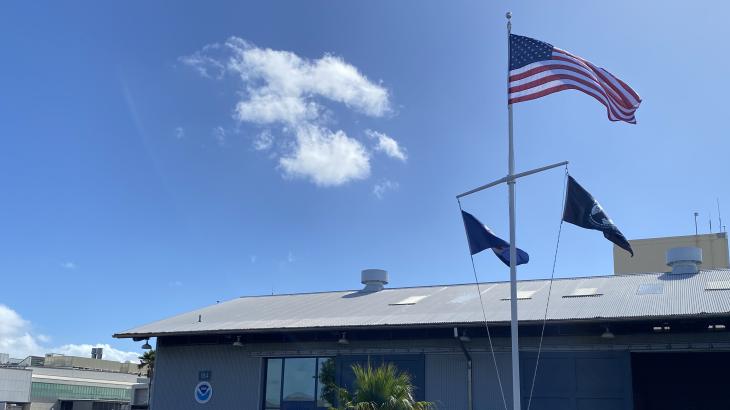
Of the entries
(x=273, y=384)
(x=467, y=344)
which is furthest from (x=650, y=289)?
(x=273, y=384)

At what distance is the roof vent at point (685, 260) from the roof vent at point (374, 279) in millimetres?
9860

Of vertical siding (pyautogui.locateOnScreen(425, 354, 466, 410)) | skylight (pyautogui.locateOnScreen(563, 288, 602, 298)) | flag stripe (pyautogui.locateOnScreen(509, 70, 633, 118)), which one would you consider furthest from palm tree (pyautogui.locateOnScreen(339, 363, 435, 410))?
skylight (pyautogui.locateOnScreen(563, 288, 602, 298))

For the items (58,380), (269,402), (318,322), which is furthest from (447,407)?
(58,380)

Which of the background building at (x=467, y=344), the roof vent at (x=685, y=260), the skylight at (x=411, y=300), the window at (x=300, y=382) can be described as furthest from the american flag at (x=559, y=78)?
the window at (x=300, y=382)

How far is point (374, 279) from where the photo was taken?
1100 inches

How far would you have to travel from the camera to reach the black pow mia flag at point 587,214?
45.9 ft

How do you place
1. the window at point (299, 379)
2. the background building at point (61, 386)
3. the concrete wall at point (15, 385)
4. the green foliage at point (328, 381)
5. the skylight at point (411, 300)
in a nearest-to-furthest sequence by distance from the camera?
the green foliage at point (328, 381), the window at point (299, 379), the skylight at point (411, 300), the concrete wall at point (15, 385), the background building at point (61, 386)

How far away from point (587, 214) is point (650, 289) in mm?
7757

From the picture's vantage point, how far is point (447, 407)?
66.0 feet

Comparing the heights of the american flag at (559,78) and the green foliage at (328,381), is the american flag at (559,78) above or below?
above

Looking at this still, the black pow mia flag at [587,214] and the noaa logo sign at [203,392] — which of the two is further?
the noaa logo sign at [203,392]

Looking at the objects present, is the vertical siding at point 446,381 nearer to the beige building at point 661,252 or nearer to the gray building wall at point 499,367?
the gray building wall at point 499,367

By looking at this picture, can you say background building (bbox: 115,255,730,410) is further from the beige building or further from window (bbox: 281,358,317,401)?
the beige building

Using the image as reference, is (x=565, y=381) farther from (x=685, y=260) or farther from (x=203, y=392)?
(x=203, y=392)
